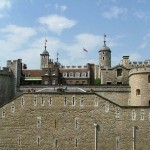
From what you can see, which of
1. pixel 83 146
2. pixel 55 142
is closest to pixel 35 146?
pixel 55 142

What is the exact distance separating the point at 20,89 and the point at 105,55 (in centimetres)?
3137

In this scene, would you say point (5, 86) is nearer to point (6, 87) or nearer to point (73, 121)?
point (6, 87)

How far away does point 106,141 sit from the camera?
65688 millimetres

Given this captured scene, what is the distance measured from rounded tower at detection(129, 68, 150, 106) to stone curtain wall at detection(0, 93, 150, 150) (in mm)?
4873

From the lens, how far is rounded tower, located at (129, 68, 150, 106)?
231 feet

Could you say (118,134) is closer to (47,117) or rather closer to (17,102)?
(47,117)

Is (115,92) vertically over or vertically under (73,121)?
over

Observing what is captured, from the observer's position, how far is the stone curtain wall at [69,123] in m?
65.5

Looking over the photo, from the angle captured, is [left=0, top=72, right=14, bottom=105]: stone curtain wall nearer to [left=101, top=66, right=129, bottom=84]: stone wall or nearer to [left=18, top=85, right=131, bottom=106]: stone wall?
[left=18, top=85, right=131, bottom=106]: stone wall

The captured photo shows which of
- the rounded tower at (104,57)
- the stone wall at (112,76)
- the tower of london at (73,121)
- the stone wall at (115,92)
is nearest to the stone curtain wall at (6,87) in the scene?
the stone wall at (115,92)

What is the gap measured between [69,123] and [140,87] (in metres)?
13.0

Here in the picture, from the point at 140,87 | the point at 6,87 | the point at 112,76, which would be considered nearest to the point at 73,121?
the point at 140,87

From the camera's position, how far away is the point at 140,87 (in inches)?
2803

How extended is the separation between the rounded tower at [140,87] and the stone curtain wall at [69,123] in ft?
16.0
